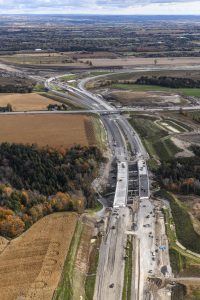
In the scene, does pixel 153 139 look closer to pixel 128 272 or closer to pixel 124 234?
pixel 124 234

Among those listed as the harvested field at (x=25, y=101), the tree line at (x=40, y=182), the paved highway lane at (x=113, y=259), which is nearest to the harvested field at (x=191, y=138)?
the tree line at (x=40, y=182)

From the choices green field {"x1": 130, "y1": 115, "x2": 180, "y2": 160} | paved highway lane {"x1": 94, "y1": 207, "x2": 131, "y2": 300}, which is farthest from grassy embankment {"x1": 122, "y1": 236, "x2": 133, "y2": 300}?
green field {"x1": 130, "y1": 115, "x2": 180, "y2": 160}

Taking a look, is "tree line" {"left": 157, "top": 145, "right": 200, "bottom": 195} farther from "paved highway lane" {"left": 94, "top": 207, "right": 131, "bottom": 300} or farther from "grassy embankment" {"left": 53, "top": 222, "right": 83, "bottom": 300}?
"grassy embankment" {"left": 53, "top": 222, "right": 83, "bottom": 300}

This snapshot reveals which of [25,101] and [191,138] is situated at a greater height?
[25,101]

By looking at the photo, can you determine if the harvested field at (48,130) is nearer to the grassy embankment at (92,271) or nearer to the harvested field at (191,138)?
the harvested field at (191,138)

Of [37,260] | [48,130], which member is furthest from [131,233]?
[48,130]

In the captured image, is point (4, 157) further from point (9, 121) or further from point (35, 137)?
point (9, 121)
